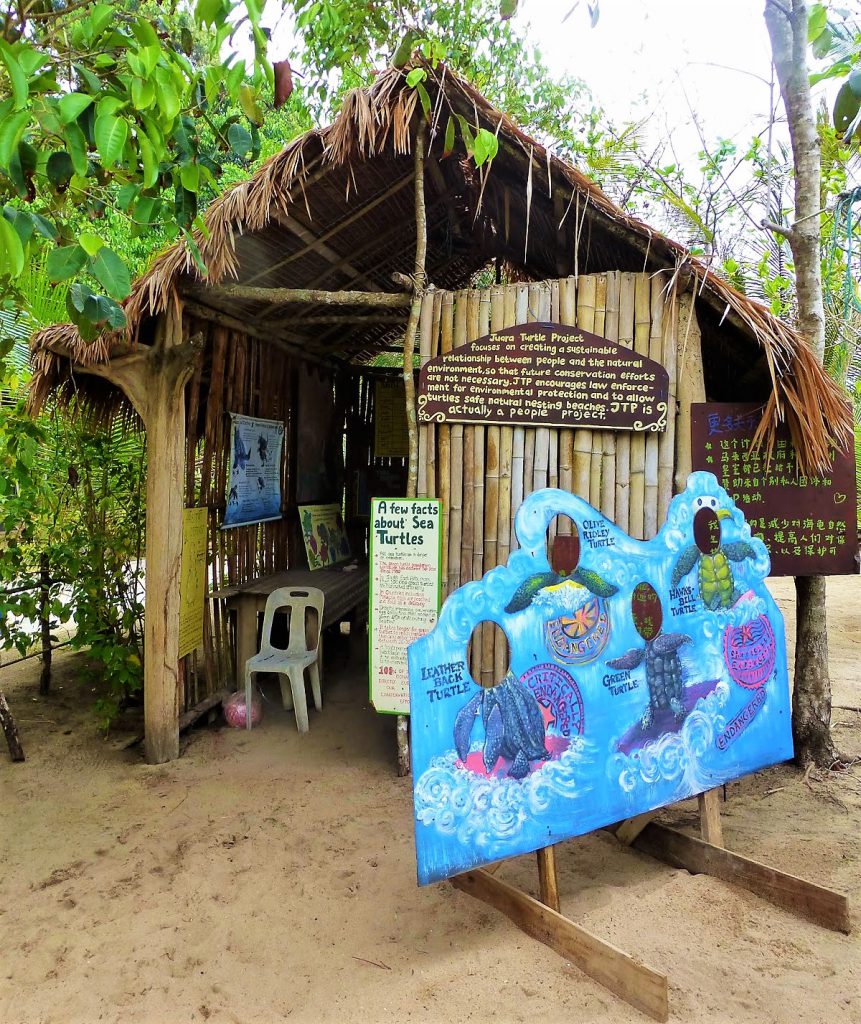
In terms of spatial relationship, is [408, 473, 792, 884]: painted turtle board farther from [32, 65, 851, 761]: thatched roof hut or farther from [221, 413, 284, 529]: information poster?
[221, 413, 284, 529]: information poster

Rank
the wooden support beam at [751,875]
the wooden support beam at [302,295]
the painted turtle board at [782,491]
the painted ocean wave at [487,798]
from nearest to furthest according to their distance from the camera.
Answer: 1. the painted ocean wave at [487,798]
2. the wooden support beam at [751,875]
3. the painted turtle board at [782,491]
4. the wooden support beam at [302,295]

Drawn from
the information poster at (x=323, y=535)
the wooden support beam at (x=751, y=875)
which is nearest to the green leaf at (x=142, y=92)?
the wooden support beam at (x=751, y=875)

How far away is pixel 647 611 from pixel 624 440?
1413 mm

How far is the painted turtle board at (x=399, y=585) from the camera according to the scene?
3.87 m

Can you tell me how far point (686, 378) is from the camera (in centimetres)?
374

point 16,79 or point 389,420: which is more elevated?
point 16,79

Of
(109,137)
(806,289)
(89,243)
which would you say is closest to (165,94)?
(109,137)

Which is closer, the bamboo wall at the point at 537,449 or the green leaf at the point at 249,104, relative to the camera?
the green leaf at the point at 249,104

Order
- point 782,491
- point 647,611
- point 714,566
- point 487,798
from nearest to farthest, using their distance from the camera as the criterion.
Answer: point 487,798 < point 647,611 < point 714,566 < point 782,491

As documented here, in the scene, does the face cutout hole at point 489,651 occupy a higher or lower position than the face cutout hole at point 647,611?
lower

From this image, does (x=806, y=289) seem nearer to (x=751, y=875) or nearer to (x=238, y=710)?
(x=751, y=875)

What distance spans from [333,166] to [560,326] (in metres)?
1.43

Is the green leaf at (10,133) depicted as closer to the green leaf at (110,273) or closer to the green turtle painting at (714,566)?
the green leaf at (110,273)

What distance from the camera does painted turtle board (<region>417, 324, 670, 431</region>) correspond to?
370 centimetres
